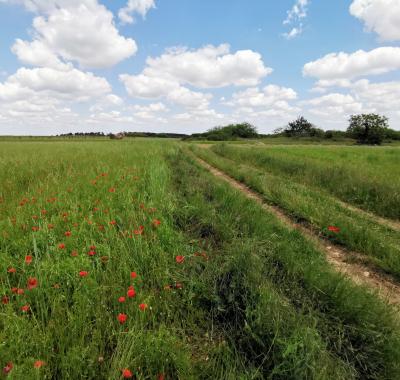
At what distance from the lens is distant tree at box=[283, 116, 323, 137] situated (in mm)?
88188

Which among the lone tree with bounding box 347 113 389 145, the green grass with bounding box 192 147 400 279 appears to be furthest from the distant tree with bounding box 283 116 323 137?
the green grass with bounding box 192 147 400 279

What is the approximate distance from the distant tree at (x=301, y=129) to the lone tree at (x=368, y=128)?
11844 mm

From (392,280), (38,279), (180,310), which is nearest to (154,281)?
(180,310)

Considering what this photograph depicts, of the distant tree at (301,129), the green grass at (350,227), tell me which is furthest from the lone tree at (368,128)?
the green grass at (350,227)

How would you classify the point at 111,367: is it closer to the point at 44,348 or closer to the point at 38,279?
the point at 44,348

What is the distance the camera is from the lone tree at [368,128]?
2795 inches

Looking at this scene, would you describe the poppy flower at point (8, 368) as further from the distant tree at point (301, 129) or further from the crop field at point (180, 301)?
the distant tree at point (301, 129)

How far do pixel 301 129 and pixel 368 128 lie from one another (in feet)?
78.5

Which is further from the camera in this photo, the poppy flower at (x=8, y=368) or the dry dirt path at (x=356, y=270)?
the dry dirt path at (x=356, y=270)

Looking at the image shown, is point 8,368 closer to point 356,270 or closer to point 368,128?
point 356,270

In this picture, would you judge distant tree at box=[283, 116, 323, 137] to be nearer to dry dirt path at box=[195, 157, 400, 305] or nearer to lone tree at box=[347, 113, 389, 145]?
lone tree at box=[347, 113, 389, 145]

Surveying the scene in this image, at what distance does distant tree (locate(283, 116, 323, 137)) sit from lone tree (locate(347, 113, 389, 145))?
11844 millimetres

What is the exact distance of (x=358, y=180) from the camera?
771 cm

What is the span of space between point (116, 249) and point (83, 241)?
1.61 ft
